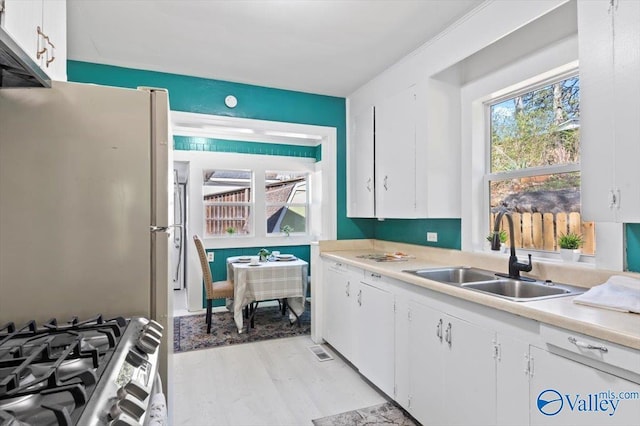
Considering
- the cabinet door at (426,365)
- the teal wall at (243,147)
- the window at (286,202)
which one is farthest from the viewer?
the window at (286,202)

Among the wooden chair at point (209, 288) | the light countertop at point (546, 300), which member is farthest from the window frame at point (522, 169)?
the wooden chair at point (209, 288)

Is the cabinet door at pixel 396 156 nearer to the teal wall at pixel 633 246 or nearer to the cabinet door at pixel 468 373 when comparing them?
the cabinet door at pixel 468 373

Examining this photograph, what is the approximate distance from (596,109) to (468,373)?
1344 mm

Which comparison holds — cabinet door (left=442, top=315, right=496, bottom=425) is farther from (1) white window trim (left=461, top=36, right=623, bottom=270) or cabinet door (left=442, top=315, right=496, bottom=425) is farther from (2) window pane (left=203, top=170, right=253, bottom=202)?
(2) window pane (left=203, top=170, right=253, bottom=202)

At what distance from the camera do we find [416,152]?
2.71 metres

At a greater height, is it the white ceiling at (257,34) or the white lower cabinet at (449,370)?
the white ceiling at (257,34)

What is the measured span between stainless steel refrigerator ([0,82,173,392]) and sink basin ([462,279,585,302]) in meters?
1.62

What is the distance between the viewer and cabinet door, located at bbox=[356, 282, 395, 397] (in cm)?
232

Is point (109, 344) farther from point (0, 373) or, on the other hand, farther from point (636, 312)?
point (636, 312)

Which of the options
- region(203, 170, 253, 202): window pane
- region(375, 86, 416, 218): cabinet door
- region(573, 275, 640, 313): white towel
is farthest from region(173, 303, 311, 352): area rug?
region(573, 275, 640, 313): white towel

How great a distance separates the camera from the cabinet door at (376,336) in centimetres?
232

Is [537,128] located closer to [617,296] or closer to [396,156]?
[396,156]

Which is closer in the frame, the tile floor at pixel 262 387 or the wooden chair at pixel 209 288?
the tile floor at pixel 262 387

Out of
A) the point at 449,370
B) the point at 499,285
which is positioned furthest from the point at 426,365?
the point at 499,285
